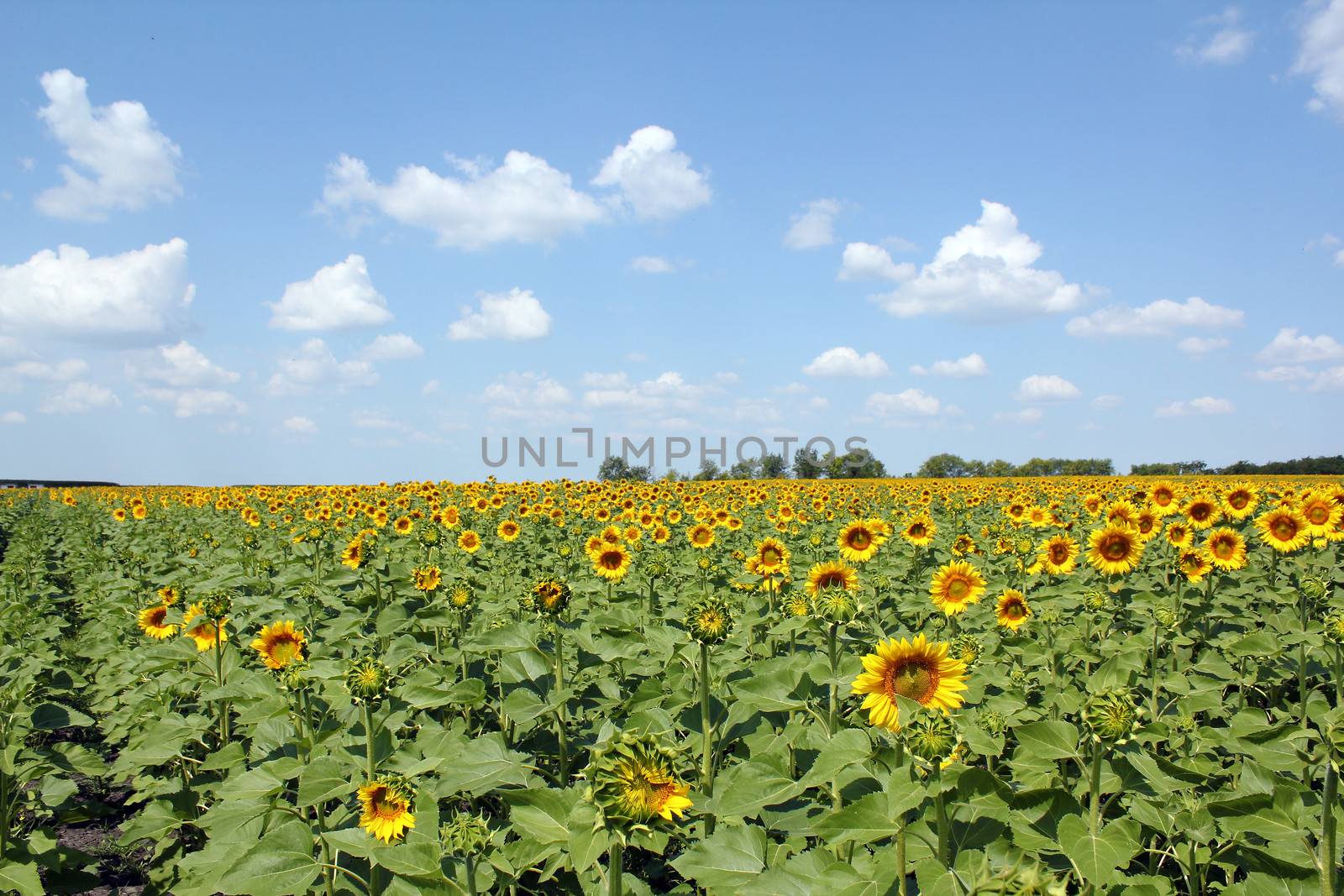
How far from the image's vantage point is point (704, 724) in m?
3.13

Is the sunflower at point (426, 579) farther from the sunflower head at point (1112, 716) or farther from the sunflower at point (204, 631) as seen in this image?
the sunflower head at point (1112, 716)

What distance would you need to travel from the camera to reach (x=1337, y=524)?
7.07 meters

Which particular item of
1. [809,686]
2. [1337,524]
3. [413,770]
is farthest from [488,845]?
[1337,524]

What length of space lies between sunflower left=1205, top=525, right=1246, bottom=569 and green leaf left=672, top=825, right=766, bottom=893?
5.97m

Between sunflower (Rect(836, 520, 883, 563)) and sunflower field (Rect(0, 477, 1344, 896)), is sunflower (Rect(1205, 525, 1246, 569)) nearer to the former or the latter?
sunflower field (Rect(0, 477, 1344, 896))

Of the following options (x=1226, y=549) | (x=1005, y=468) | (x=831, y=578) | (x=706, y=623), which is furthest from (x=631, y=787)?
(x=1005, y=468)

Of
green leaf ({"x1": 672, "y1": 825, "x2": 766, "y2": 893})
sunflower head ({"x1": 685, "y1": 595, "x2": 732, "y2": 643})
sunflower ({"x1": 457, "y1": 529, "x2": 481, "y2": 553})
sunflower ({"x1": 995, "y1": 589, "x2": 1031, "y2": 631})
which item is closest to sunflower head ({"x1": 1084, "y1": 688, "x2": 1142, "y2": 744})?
green leaf ({"x1": 672, "y1": 825, "x2": 766, "y2": 893})

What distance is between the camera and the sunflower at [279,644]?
4.28m

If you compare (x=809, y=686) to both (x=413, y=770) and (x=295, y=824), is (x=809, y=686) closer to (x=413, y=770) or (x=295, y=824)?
(x=413, y=770)

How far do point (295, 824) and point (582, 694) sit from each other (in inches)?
70.7

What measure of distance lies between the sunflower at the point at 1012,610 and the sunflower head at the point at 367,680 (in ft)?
14.7

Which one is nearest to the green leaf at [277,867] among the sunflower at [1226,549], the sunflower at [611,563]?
the sunflower at [611,563]

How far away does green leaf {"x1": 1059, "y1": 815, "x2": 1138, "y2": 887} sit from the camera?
205 centimetres

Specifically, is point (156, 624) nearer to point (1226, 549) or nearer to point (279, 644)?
point (279, 644)
